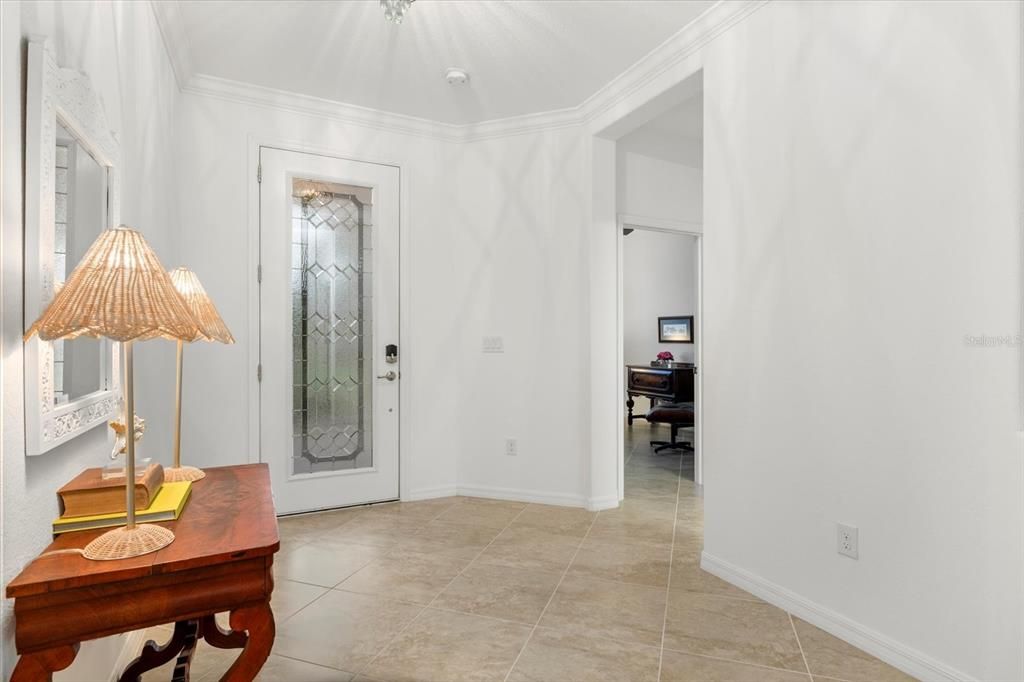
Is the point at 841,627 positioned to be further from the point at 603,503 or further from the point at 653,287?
the point at 653,287

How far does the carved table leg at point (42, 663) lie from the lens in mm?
998

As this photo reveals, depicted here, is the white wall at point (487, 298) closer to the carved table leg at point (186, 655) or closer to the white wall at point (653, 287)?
the carved table leg at point (186, 655)

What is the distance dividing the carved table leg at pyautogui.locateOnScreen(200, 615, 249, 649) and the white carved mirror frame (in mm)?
766

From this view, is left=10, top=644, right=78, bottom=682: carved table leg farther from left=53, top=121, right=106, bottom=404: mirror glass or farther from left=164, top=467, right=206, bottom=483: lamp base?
left=164, top=467, right=206, bottom=483: lamp base

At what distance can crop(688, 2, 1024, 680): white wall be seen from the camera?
161 centimetres

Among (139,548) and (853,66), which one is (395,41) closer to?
(853,66)

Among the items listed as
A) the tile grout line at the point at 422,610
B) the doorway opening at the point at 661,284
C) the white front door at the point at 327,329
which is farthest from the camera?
the doorway opening at the point at 661,284

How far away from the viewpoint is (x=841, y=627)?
205 cm

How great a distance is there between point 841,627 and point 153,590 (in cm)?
221

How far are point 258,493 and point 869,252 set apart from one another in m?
2.15

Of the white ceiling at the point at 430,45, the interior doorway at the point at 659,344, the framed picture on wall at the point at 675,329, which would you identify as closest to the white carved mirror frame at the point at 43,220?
the white ceiling at the point at 430,45

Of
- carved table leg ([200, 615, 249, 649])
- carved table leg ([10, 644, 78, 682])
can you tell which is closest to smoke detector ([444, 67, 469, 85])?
carved table leg ([200, 615, 249, 649])

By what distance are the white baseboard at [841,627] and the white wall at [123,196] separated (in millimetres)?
2386

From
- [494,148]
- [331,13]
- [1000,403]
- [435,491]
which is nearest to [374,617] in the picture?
[435,491]
